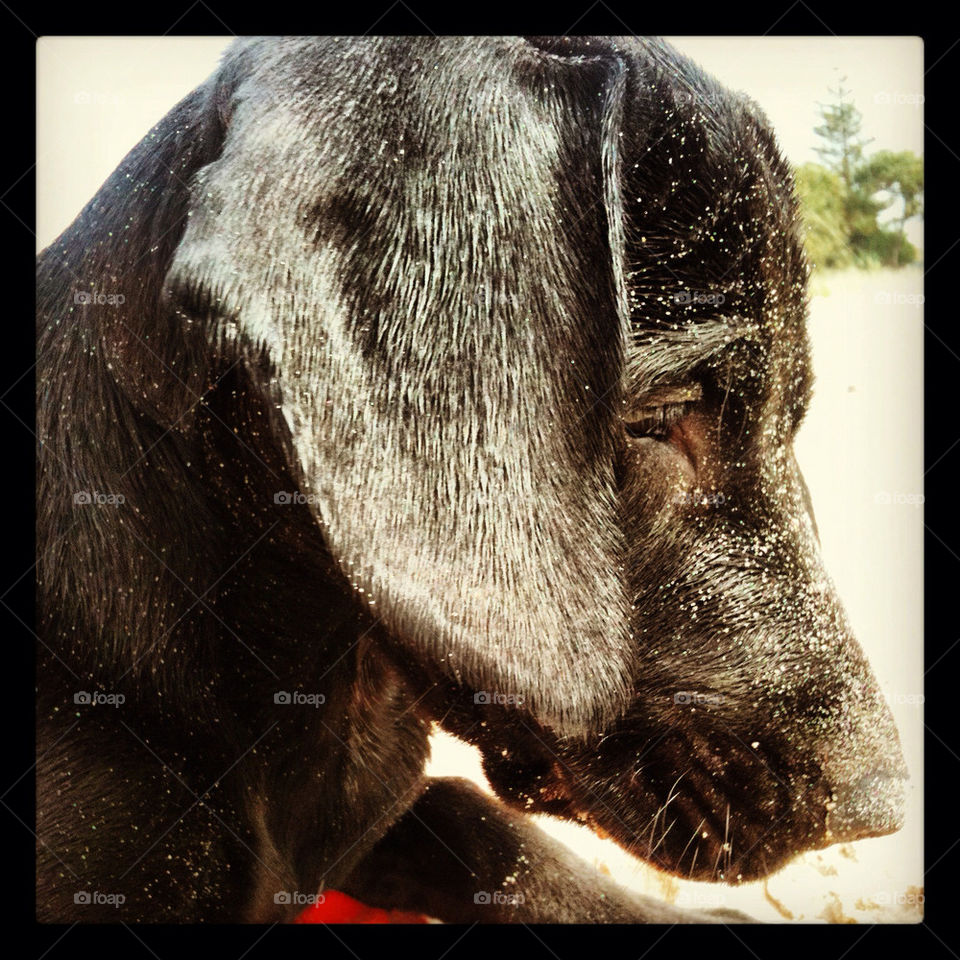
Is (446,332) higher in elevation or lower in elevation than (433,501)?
higher

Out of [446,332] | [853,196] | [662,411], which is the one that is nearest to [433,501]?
[446,332]

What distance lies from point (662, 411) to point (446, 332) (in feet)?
1.05

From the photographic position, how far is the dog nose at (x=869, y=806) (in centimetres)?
145

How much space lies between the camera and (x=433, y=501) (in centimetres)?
127

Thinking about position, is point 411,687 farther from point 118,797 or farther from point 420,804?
point 118,797

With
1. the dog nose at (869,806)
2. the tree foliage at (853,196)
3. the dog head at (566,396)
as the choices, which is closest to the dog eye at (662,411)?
the dog head at (566,396)

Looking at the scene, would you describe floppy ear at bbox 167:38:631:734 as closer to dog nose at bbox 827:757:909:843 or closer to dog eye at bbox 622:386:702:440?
dog eye at bbox 622:386:702:440

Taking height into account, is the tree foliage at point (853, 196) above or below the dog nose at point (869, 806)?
above

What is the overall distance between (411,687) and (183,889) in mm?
429

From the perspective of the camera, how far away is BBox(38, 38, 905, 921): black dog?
1279mm

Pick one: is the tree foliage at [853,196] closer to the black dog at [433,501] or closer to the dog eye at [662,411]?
the black dog at [433,501]

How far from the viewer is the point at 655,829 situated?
1443 mm

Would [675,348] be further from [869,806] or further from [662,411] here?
[869,806]

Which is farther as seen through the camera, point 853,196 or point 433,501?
point 853,196
